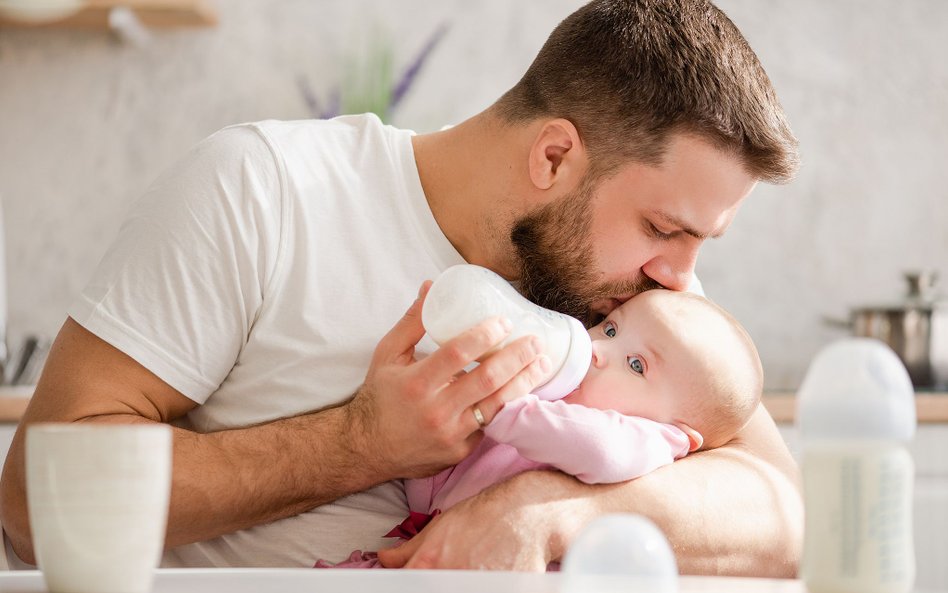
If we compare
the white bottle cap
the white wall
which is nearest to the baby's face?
the white bottle cap

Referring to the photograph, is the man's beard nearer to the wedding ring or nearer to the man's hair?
the man's hair

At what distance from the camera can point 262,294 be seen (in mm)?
1407

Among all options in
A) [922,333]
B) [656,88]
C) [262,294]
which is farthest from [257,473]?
[922,333]

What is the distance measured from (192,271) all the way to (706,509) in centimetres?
70

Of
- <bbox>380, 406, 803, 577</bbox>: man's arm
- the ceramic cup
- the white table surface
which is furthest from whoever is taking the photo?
<bbox>380, 406, 803, 577</bbox>: man's arm

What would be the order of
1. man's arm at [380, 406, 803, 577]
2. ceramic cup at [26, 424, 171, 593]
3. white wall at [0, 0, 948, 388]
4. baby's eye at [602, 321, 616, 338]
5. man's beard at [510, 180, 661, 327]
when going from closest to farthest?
ceramic cup at [26, 424, 171, 593], man's arm at [380, 406, 803, 577], baby's eye at [602, 321, 616, 338], man's beard at [510, 180, 661, 327], white wall at [0, 0, 948, 388]

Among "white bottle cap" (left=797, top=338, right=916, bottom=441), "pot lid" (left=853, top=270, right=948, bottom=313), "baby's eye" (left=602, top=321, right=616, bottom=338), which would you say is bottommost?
"pot lid" (left=853, top=270, right=948, bottom=313)

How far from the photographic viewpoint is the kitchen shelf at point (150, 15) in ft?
8.96

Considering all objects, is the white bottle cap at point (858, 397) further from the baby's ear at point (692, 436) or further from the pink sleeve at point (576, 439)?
the baby's ear at point (692, 436)

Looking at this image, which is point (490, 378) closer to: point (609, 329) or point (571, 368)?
point (571, 368)

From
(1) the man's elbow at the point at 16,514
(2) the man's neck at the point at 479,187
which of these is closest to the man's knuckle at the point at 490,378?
(2) the man's neck at the point at 479,187

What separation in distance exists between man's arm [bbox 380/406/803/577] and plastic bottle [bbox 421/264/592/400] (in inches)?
5.0

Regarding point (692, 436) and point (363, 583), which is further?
point (692, 436)

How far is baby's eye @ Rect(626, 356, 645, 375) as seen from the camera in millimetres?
1379
